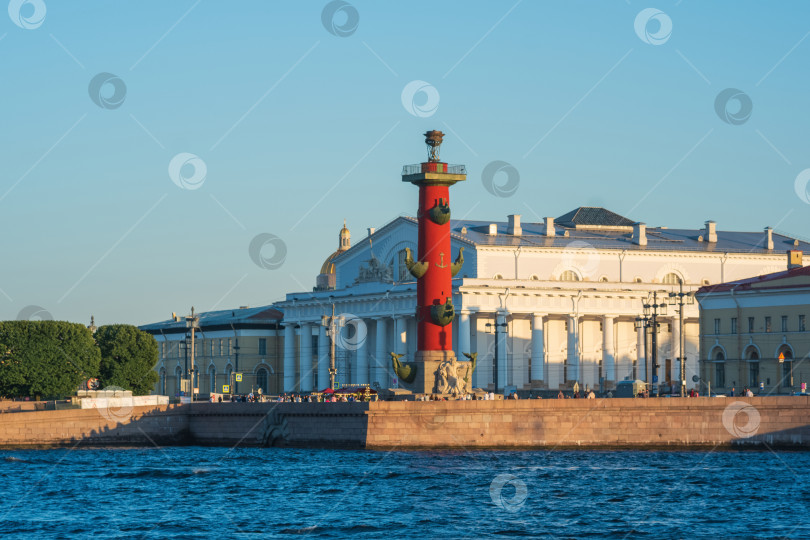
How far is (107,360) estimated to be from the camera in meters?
88.4

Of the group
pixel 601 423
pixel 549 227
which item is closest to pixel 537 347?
pixel 549 227

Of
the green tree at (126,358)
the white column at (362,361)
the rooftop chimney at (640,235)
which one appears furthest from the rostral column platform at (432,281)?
the rooftop chimney at (640,235)

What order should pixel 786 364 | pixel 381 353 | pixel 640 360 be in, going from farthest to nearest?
pixel 381 353, pixel 640 360, pixel 786 364

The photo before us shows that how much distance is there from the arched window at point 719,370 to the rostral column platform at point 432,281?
2027 centimetres

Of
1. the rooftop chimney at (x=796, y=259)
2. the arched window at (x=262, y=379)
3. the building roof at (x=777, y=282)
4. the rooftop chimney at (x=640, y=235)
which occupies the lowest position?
the arched window at (x=262, y=379)

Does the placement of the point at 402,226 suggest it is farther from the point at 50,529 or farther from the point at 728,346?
the point at 50,529

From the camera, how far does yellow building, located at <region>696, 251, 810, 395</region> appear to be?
77875 millimetres

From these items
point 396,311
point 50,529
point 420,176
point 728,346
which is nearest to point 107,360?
point 396,311

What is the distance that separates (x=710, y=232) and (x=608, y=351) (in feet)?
50.1

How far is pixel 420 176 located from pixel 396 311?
34.3 m

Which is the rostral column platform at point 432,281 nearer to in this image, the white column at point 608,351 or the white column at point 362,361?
the white column at point 608,351

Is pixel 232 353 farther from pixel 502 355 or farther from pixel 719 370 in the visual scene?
pixel 719 370

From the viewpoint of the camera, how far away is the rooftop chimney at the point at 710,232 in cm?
11000

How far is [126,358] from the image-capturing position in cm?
8856
